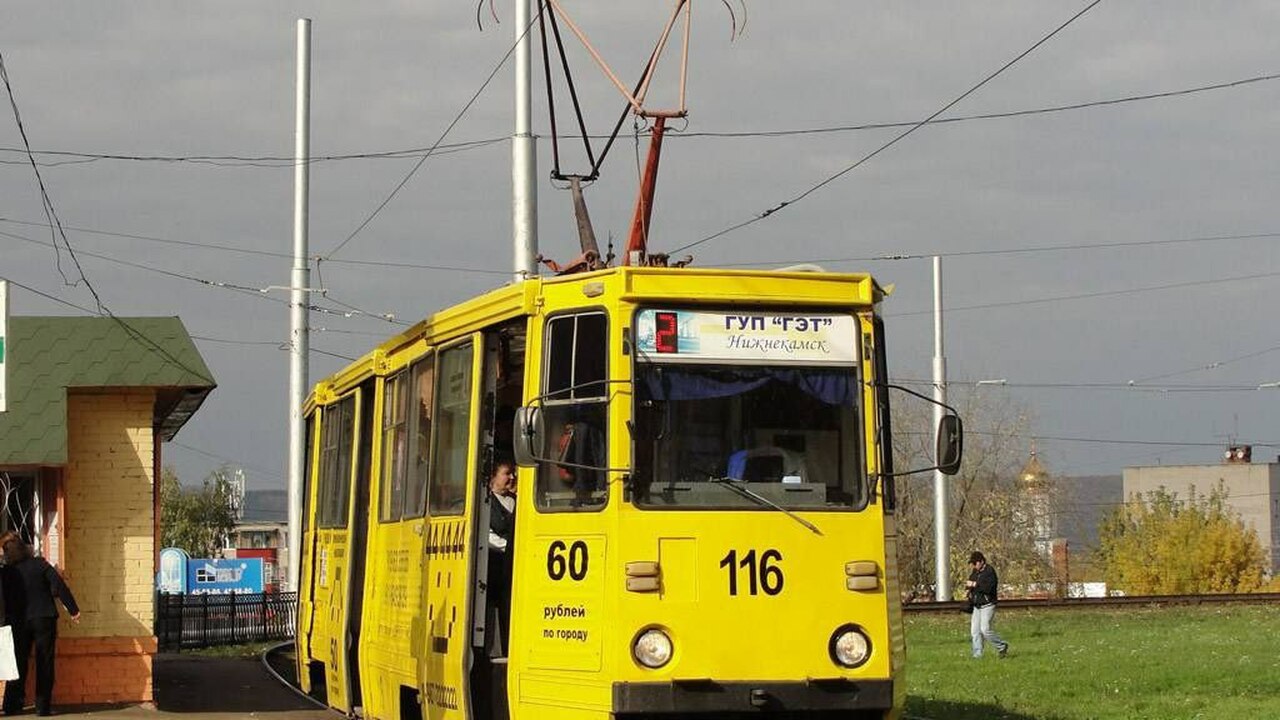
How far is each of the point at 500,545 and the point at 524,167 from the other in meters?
9.31

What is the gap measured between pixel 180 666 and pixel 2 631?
31.0ft

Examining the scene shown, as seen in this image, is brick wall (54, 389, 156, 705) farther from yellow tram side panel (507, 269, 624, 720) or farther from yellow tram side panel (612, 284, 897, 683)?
yellow tram side panel (612, 284, 897, 683)

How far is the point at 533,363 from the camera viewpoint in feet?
35.6

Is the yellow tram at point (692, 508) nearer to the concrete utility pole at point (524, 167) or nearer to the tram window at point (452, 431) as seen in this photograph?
the tram window at point (452, 431)

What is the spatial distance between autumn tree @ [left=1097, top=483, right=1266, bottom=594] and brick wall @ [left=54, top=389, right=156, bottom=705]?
208ft

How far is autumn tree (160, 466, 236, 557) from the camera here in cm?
10162

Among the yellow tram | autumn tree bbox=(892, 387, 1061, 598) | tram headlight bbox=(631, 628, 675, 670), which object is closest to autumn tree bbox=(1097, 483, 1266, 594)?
autumn tree bbox=(892, 387, 1061, 598)

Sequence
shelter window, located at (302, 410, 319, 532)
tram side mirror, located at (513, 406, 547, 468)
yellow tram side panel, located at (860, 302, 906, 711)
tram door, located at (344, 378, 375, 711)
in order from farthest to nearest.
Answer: shelter window, located at (302, 410, 319, 532) → tram door, located at (344, 378, 375, 711) → yellow tram side panel, located at (860, 302, 906, 711) → tram side mirror, located at (513, 406, 547, 468)

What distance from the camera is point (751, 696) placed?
10211mm

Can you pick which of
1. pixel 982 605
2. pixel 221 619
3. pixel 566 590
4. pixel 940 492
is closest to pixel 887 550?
pixel 566 590

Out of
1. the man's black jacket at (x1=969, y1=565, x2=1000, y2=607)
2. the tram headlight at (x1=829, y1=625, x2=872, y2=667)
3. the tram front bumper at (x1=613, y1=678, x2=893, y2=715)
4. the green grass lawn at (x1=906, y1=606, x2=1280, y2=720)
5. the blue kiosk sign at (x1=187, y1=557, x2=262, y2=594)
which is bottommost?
the green grass lawn at (x1=906, y1=606, x2=1280, y2=720)

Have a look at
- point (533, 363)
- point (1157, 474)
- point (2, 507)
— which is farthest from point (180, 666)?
point (1157, 474)

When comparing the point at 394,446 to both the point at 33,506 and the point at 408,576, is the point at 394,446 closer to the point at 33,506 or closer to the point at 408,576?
the point at 408,576

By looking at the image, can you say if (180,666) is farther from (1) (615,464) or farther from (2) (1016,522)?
(2) (1016,522)
